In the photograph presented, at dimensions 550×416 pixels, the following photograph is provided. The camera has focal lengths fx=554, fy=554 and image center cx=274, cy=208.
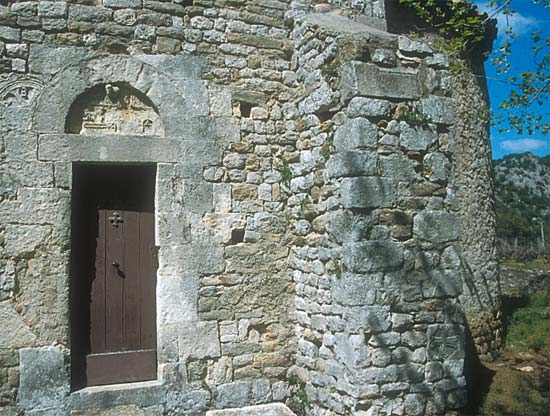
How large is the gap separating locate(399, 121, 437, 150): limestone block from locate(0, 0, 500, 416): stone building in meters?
0.01

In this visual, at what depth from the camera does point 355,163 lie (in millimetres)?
4262

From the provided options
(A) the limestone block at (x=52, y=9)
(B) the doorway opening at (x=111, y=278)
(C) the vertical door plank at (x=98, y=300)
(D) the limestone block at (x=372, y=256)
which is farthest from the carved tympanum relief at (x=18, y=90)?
(D) the limestone block at (x=372, y=256)

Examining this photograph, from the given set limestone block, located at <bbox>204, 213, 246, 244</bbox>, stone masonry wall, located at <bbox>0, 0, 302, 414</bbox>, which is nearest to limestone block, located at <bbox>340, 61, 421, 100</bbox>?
stone masonry wall, located at <bbox>0, 0, 302, 414</bbox>

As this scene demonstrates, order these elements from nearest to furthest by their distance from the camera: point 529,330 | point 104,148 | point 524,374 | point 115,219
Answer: point 104,148 → point 115,219 → point 524,374 → point 529,330

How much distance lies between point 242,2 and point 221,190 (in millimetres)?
1783

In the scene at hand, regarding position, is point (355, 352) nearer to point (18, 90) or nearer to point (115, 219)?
point (115, 219)

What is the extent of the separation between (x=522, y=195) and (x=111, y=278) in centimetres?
3053

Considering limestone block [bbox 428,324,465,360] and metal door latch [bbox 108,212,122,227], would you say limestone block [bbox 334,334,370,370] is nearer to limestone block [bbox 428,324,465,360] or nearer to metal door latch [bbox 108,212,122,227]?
limestone block [bbox 428,324,465,360]

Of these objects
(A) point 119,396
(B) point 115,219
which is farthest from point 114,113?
(A) point 119,396

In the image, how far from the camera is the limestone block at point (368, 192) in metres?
4.25

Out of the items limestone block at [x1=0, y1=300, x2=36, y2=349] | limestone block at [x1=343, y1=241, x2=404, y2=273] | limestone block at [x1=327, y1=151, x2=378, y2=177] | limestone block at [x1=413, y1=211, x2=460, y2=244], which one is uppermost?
limestone block at [x1=327, y1=151, x2=378, y2=177]

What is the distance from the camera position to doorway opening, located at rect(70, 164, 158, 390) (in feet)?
15.4

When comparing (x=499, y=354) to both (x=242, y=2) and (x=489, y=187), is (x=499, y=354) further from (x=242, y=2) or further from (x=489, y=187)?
(x=242, y=2)

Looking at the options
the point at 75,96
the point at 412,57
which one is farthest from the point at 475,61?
the point at 75,96
